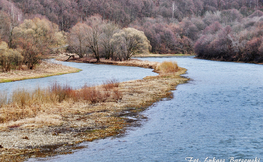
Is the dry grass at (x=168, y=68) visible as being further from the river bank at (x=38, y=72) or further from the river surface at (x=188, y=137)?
the river surface at (x=188, y=137)

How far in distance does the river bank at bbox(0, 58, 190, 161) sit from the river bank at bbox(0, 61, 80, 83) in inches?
914

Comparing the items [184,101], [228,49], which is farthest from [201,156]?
Answer: [228,49]

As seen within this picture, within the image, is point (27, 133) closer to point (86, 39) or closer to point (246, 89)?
point (246, 89)

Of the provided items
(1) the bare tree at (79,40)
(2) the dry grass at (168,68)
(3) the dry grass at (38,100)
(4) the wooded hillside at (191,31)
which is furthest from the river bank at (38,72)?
(1) the bare tree at (79,40)

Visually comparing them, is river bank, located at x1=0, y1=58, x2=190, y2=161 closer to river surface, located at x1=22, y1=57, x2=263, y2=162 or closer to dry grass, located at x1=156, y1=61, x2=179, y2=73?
river surface, located at x1=22, y1=57, x2=263, y2=162

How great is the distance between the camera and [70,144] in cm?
1161

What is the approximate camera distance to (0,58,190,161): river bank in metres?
11.0

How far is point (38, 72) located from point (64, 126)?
34544 mm

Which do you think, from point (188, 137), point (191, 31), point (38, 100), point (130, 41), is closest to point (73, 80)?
point (38, 100)

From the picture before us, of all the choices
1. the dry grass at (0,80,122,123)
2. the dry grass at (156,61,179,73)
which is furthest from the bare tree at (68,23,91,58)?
the dry grass at (0,80,122,123)

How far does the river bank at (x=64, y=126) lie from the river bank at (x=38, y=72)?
914 inches

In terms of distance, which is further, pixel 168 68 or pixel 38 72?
pixel 168 68

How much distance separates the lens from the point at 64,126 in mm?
14219

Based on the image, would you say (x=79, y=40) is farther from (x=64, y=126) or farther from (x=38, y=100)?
(x=64, y=126)
